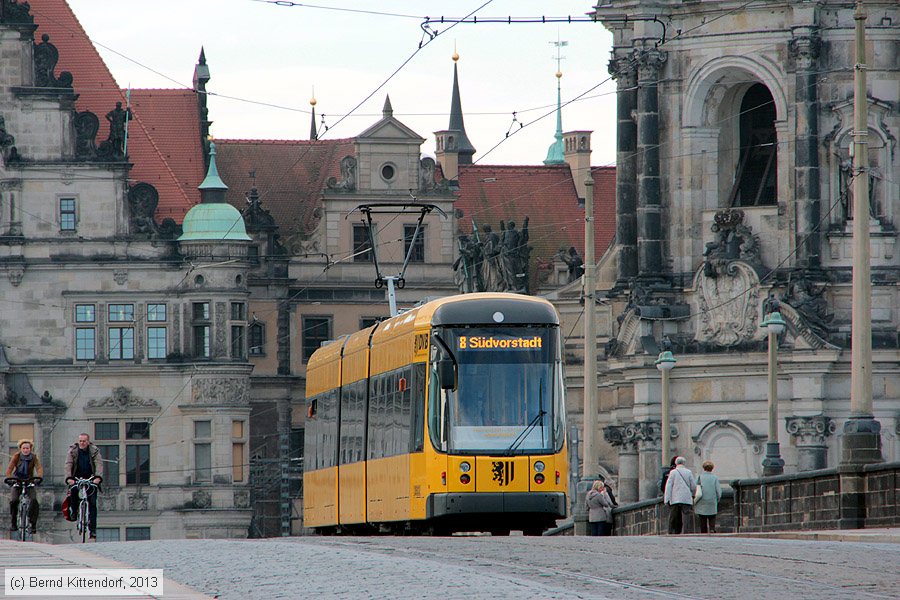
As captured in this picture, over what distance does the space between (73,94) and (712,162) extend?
26933mm

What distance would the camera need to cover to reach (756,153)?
55312 millimetres

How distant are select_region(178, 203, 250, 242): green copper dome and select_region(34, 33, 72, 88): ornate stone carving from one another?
19.4 ft

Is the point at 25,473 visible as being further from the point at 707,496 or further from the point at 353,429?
the point at 707,496

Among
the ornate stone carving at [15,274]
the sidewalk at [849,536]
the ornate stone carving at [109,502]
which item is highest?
the ornate stone carving at [15,274]

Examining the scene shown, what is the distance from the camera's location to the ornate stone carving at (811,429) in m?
52.1

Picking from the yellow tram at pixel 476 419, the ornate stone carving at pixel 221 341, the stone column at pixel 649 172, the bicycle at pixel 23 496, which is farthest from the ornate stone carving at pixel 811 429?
the ornate stone carving at pixel 221 341

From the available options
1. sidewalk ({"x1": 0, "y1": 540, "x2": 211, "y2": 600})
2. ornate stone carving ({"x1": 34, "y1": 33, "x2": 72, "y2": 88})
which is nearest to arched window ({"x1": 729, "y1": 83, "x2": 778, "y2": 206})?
ornate stone carving ({"x1": 34, "y1": 33, "x2": 72, "y2": 88})

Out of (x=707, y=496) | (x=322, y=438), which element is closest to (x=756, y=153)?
(x=322, y=438)

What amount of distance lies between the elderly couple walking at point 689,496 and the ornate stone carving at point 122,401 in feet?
135

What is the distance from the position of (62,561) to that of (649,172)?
3447cm

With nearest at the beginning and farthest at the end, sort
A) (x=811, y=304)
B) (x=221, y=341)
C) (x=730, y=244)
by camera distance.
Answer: (x=811, y=304)
(x=730, y=244)
(x=221, y=341)

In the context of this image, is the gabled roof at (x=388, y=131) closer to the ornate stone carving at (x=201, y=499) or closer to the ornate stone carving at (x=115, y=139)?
the ornate stone carving at (x=115, y=139)

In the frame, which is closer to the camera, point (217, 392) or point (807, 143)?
point (807, 143)

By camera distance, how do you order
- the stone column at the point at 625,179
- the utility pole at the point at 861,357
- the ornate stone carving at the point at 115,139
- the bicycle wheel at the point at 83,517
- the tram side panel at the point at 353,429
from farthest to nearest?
the ornate stone carving at the point at 115,139 → the stone column at the point at 625,179 → the tram side panel at the point at 353,429 → the bicycle wheel at the point at 83,517 → the utility pole at the point at 861,357
